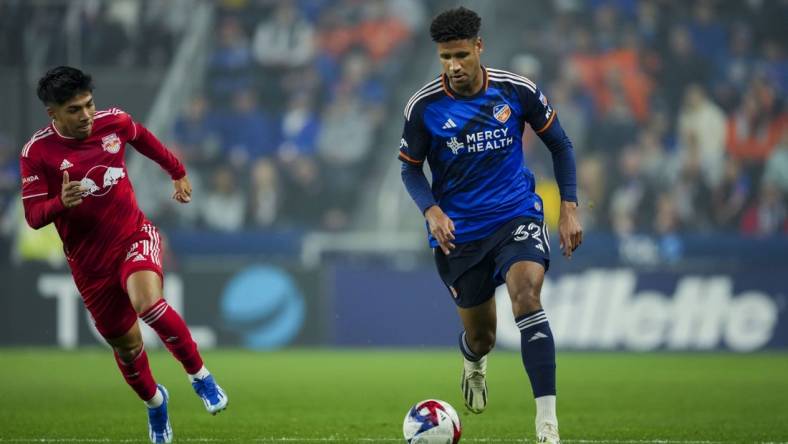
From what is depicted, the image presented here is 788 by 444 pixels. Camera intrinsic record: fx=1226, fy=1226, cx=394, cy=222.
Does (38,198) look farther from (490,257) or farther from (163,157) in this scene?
(490,257)

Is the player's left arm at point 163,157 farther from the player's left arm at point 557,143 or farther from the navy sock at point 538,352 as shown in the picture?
the navy sock at point 538,352

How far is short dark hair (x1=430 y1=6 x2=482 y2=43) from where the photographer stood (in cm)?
683

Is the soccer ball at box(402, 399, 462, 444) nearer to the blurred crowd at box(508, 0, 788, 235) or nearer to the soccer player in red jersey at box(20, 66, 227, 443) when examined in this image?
the soccer player in red jersey at box(20, 66, 227, 443)

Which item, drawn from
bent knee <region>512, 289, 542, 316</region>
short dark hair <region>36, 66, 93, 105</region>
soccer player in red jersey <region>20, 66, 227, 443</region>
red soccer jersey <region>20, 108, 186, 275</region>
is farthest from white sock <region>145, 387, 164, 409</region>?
bent knee <region>512, 289, 542, 316</region>

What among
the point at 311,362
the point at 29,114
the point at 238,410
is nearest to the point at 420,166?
the point at 238,410

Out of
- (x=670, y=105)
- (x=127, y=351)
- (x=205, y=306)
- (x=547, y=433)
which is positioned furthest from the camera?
(x=670, y=105)

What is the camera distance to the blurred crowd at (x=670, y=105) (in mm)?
18578

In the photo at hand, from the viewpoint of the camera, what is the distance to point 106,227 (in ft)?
23.9

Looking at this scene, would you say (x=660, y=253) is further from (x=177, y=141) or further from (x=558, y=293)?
(x=177, y=141)

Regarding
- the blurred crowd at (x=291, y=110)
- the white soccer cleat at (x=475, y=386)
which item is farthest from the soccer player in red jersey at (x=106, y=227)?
the blurred crowd at (x=291, y=110)

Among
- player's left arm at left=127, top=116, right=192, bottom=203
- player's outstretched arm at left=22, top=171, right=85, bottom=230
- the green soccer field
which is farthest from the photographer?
the green soccer field

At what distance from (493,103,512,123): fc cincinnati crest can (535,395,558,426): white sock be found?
1.69 metres

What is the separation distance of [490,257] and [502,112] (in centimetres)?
86

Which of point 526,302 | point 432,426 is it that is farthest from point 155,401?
point 526,302
